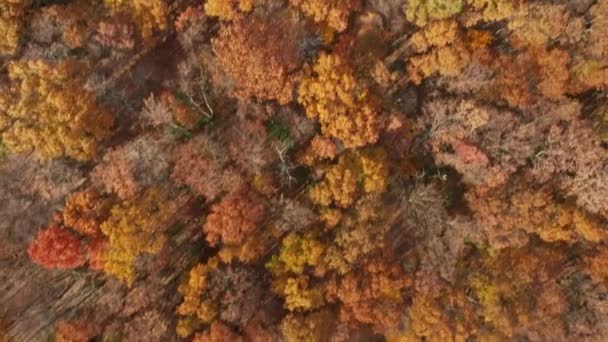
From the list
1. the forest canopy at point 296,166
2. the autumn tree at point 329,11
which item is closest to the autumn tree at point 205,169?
the forest canopy at point 296,166

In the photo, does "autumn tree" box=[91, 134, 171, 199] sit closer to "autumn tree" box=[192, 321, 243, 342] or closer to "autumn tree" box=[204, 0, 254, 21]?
"autumn tree" box=[204, 0, 254, 21]

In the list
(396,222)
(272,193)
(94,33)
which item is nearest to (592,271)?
(396,222)

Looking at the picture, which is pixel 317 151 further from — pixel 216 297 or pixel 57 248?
pixel 57 248

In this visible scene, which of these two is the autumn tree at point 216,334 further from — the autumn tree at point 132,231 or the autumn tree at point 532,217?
the autumn tree at point 532,217

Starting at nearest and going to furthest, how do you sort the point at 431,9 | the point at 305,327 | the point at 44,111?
the point at 44,111 < the point at 431,9 < the point at 305,327

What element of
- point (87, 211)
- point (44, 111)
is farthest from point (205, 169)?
point (44, 111)

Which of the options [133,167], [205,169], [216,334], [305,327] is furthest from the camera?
Result: [305,327]

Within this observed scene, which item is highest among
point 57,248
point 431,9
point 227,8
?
point 227,8
